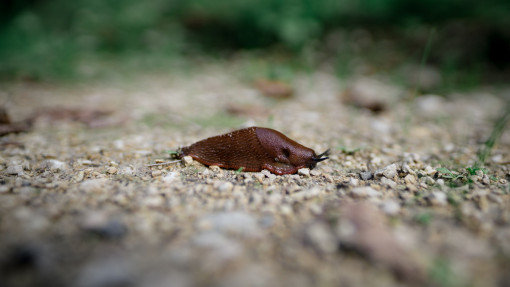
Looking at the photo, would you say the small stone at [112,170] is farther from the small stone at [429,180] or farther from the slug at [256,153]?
the small stone at [429,180]

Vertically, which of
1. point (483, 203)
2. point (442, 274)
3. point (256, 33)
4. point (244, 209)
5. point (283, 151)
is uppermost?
point (256, 33)

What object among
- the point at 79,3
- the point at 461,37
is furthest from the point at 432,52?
the point at 79,3

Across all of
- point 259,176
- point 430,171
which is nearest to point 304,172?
point 259,176

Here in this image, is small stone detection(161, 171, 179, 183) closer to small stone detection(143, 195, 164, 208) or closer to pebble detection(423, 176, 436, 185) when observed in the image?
small stone detection(143, 195, 164, 208)

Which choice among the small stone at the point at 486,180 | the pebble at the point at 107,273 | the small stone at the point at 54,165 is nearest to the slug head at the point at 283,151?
the small stone at the point at 486,180

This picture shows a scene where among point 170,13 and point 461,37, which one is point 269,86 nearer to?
point 461,37

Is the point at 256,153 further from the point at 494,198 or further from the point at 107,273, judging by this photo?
the point at 494,198
